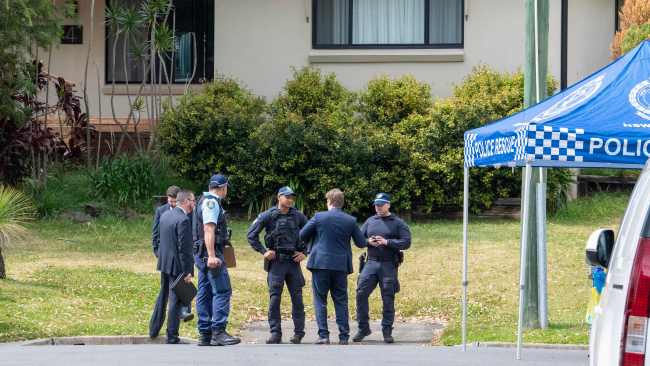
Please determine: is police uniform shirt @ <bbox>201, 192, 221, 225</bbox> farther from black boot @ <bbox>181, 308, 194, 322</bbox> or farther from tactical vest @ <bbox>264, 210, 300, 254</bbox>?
black boot @ <bbox>181, 308, 194, 322</bbox>

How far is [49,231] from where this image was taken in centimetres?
2083

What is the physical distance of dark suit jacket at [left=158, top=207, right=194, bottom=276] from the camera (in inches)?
501

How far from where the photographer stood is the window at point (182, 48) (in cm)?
2512

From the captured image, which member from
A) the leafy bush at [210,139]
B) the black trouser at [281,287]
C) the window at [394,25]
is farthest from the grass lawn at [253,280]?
the window at [394,25]

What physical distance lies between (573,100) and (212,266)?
398 centimetres

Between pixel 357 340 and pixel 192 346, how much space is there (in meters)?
2.20

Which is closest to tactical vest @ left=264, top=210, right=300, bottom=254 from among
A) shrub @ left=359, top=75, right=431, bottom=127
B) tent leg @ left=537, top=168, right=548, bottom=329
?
tent leg @ left=537, top=168, right=548, bottom=329

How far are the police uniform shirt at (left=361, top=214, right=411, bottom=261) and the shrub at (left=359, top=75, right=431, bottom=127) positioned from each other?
27.5 feet

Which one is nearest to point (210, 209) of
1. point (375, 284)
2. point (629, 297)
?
point (375, 284)

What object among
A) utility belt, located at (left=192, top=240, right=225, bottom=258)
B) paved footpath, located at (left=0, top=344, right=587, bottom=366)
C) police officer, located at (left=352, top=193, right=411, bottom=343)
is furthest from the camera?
police officer, located at (left=352, top=193, right=411, bottom=343)

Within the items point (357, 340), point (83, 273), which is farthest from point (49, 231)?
point (357, 340)

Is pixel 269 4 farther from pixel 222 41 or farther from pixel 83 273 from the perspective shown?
pixel 83 273

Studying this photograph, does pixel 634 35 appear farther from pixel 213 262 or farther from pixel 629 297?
pixel 629 297

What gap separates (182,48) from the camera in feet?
83.0
